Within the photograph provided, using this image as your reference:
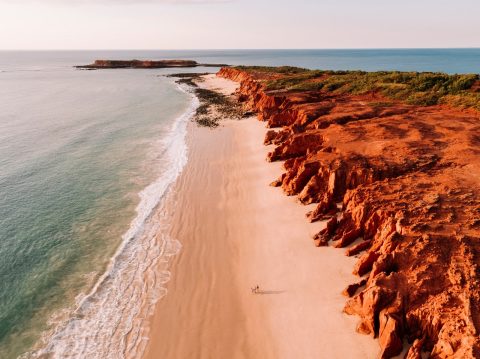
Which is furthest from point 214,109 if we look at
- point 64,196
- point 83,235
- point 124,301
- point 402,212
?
point 124,301

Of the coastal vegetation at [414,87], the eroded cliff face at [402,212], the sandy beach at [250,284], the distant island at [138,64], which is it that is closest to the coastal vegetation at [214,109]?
the coastal vegetation at [414,87]

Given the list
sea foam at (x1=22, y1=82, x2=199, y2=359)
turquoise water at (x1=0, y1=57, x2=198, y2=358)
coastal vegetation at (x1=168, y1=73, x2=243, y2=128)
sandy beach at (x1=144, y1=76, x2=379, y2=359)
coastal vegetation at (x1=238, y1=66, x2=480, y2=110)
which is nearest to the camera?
sandy beach at (x1=144, y1=76, x2=379, y2=359)

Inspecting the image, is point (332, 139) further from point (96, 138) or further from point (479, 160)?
point (96, 138)

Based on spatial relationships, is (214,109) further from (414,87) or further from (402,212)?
(402,212)

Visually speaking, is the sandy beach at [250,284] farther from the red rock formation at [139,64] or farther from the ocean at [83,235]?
the red rock formation at [139,64]

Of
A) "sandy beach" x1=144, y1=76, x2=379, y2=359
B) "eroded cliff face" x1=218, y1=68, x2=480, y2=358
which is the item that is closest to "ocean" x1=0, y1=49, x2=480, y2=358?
"sandy beach" x1=144, y1=76, x2=379, y2=359

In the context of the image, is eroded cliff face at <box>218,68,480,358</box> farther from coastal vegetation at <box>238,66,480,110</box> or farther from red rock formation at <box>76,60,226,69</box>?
red rock formation at <box>76,60,226,69</box>

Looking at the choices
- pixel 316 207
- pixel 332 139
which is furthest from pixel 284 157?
pixel 316 207
